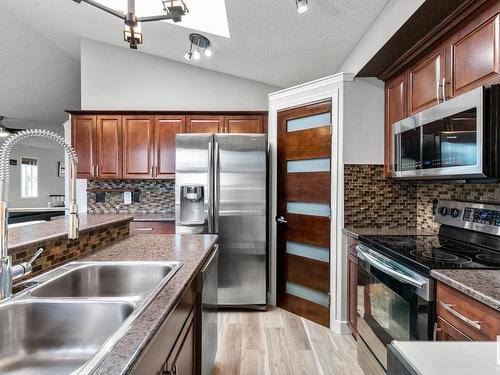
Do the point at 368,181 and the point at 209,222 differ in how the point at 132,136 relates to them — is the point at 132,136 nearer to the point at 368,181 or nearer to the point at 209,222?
the point at 209,222

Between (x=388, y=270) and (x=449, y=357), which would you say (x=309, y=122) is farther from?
(x=449, y=357)

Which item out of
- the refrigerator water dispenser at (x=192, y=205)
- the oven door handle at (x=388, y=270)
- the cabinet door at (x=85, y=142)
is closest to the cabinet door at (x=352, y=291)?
the oven door handle at (x=388, y=270)

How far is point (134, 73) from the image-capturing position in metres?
4.14

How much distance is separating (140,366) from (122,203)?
12.1ft

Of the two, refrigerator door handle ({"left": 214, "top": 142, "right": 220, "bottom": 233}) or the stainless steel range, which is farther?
refrigerator door handle ({"left": 214, "top": 142, "right": 220, "bottom": 233})

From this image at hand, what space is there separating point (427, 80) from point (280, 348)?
2194 millimetres

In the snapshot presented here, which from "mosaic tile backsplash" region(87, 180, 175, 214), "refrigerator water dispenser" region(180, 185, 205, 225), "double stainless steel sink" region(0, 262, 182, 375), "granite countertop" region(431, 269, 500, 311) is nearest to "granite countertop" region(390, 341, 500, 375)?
"granite countertop" region(431, 269, 500, 311)

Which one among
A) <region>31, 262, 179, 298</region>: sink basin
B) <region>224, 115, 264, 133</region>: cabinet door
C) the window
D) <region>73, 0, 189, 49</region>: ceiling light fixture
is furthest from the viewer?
the window

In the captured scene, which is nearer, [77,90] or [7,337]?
[7,337]

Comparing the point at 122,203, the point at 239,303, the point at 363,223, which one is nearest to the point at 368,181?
the point at 363,223

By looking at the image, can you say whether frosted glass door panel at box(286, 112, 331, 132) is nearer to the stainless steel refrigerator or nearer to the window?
the stainless steel refrigerator

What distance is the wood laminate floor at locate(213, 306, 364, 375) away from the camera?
2.15m

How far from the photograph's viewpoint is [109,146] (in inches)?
149

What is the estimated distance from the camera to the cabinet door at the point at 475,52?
4.90ft
